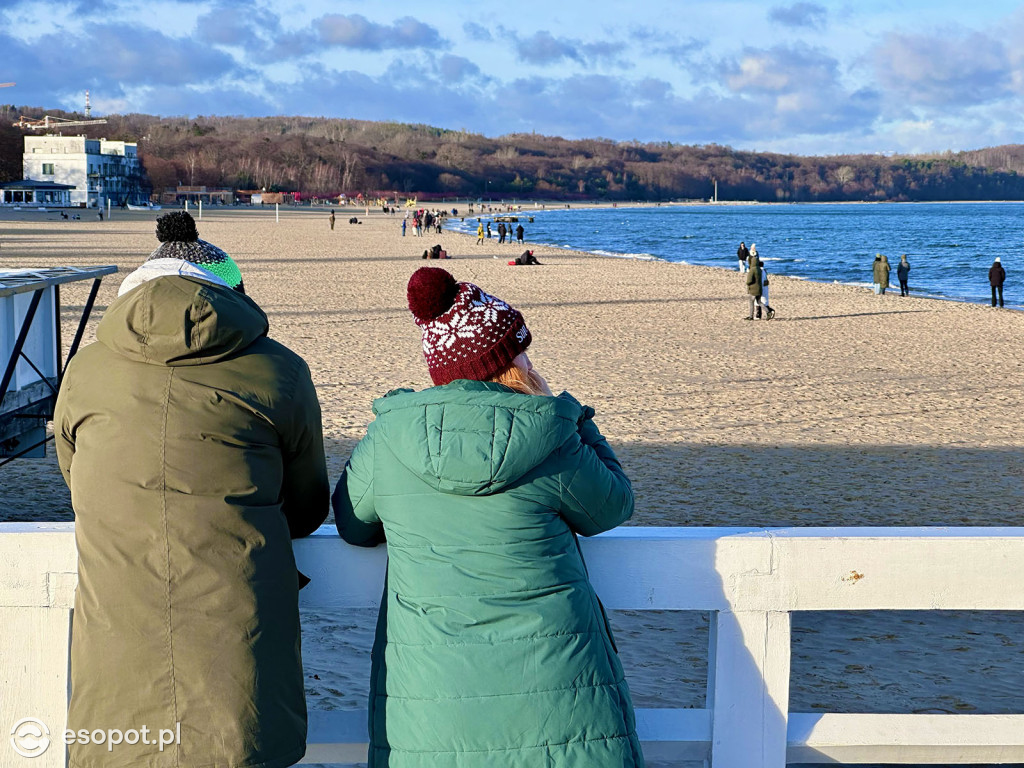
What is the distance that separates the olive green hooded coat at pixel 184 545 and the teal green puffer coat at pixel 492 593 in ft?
0.68

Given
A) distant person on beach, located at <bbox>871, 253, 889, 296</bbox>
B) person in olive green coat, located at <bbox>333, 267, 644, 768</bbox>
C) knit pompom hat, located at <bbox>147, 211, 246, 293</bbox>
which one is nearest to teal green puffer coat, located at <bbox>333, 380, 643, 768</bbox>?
person in olive green coat, located at <bbox>333, 267, 644, 768</bbox>

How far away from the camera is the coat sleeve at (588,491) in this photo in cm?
200

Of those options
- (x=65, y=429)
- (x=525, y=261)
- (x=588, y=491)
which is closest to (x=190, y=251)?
(x=65, y=429)

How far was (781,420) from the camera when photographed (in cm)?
1089

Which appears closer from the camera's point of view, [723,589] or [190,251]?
[723,589]

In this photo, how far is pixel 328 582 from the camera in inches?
86.6

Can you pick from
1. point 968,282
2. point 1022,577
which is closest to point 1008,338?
point 1022,577

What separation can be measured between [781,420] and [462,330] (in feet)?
30.0

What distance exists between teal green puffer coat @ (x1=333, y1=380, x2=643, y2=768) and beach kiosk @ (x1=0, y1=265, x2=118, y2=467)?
14.8 ft

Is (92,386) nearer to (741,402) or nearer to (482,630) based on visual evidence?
(482,630)

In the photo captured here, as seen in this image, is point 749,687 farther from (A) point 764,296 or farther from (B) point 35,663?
(A) point 764,296

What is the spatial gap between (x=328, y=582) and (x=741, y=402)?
33.2 feet

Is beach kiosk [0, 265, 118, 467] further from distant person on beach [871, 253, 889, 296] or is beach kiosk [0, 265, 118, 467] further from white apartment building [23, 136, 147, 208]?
white apartment building [23, 136, 147, 208]

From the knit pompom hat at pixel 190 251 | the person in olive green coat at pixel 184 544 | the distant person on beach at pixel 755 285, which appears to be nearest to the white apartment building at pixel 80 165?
the distant person on beach at pixel 755 285
